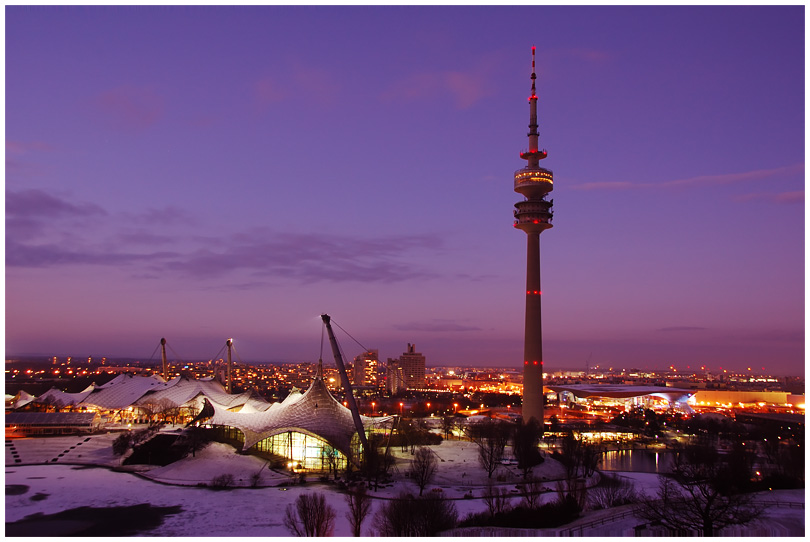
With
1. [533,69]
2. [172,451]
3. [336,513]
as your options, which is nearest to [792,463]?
[336,513]

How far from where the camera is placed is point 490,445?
1380 inches

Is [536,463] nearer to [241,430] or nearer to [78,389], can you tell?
[241,430]

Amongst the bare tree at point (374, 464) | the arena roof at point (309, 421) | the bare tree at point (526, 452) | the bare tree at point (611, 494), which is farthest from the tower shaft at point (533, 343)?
the bare tree at point (374, 464)

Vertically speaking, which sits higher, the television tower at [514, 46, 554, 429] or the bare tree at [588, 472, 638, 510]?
the television tower at [514, 46, 554, 429]

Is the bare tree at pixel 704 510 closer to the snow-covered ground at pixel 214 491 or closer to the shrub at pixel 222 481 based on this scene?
the snow-covered ground at pixel 214 491

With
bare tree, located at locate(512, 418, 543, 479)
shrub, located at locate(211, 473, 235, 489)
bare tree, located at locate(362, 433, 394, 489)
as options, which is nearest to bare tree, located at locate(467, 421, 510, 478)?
bare tree, located at locate(512, 418, 543, 479)

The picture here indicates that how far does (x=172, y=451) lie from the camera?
3691cm

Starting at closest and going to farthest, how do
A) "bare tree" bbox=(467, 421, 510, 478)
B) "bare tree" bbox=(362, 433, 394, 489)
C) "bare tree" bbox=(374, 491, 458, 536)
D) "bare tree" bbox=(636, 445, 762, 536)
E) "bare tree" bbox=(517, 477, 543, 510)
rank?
"bare tree" bbox=(374, 491, 458, 536) → "bare tree" bbox=(636, 445, 762, 536) → "bare tree" bbox=(517, 477, 543, 510) → "bare tree" bbox=(362, 433, 394, 489) → "bare tree" bbox=(467, 421, 510, 478)

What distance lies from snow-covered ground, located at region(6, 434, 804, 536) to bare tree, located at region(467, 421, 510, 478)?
577 mm

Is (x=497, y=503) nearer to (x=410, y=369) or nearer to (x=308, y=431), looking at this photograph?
(x=308, y=431)

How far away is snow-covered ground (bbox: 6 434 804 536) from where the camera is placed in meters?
22.2

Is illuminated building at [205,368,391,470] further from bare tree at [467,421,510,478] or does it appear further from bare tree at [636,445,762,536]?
bare tree at [636,445,762,536]

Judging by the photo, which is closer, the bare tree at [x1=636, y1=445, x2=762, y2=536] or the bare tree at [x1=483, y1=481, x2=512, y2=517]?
the bare tree at [x1=636, y1=445, x2=762, y2=536]

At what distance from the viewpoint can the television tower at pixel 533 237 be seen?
192 feet
